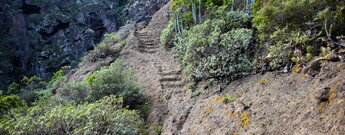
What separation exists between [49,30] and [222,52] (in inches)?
1060

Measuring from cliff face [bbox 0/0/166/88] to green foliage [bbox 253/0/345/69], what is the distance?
21.3 metres

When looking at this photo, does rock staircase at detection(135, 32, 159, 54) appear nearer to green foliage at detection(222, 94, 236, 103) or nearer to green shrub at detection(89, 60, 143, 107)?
green shrub at detection(89, 60, 143, 107)

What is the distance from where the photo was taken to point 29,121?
441cm

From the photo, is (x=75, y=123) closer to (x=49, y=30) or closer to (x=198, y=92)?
(x=198, y=92)

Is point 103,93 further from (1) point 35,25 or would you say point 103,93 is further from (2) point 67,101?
(1) point 35,25

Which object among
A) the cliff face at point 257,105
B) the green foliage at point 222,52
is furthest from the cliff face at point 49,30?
the cliff face at point 257,105

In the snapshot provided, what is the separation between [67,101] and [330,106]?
6.36 metres

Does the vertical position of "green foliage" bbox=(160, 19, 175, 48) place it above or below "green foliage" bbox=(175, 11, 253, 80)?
below

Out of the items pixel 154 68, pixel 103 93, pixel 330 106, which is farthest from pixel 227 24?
pixel 330 106

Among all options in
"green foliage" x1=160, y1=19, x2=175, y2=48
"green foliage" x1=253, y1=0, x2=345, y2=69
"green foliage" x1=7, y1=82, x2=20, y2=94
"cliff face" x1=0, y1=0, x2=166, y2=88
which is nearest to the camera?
"green foliage" x1=253, y1=0, x2=345, y2=69

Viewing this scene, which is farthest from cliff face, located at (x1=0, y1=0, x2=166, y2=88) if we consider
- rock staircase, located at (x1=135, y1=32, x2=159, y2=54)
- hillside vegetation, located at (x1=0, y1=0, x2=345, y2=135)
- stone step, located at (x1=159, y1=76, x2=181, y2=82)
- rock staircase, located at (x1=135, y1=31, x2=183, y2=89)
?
hillside vegetation, located at (x1=0, y1=0, x2=345, y2=135)

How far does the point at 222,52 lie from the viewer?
568 cm

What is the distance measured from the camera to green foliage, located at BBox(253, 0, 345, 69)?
3.91 m

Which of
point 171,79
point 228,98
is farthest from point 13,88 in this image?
point 228,98
